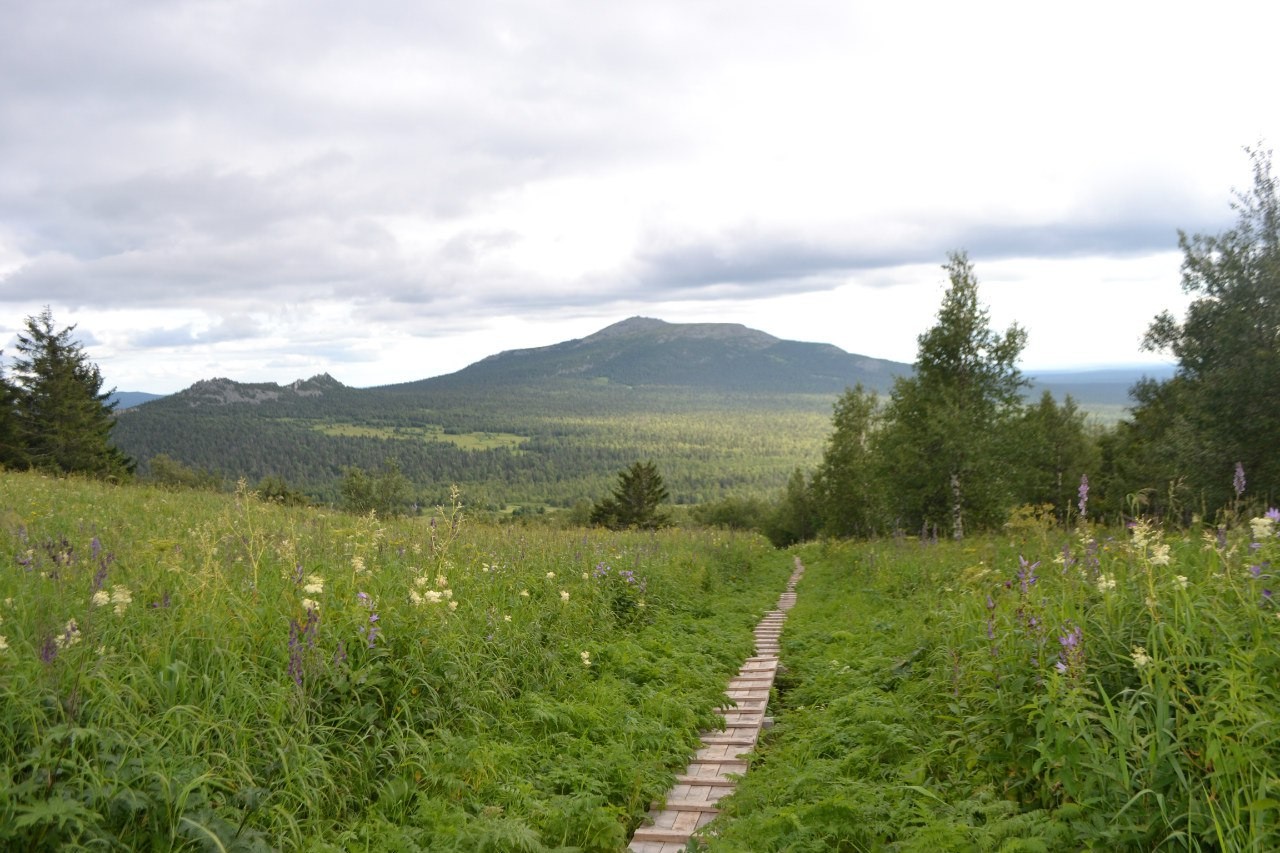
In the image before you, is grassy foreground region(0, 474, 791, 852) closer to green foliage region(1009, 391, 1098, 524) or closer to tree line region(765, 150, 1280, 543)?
tree line region(765, 150, 1280, 543)

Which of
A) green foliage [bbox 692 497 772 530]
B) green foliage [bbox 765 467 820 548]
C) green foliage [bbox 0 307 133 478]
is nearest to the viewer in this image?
green foliage [bbox 0 307 133 478]

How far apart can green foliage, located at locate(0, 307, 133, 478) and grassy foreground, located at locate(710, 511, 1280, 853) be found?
44.0m

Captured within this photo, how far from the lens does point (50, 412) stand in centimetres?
4000

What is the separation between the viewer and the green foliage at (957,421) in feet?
77.6

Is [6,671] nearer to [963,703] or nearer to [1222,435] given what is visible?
[963,703]

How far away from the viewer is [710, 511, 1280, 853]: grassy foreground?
12.1 feet

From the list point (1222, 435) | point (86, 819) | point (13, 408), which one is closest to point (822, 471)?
point (1222, 435)

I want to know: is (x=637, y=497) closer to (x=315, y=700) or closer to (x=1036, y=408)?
(x=1036, y=408)

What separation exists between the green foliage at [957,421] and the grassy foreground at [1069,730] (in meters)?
17.1

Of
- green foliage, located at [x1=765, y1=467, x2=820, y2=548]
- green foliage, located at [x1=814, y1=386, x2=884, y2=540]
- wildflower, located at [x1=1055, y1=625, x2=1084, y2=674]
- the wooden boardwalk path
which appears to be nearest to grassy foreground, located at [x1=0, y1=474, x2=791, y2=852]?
the wooden boardwalk path

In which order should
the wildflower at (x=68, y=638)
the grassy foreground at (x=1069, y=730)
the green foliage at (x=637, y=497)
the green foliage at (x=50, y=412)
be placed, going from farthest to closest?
1. the green foliage at (x=637, y=497)
2. the green foliage at (x=50, y=412)
3. the wildflower at (x=68, y=638)
4. the grassy foreground at (x=1069, y=730)

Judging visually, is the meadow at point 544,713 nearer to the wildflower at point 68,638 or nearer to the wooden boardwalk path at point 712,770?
the wildflower at point 68,638

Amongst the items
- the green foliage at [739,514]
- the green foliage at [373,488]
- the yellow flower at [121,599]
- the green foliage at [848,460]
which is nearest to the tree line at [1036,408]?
the green foliage at [848,460]

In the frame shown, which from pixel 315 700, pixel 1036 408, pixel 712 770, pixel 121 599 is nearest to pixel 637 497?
pixel 1036 408
